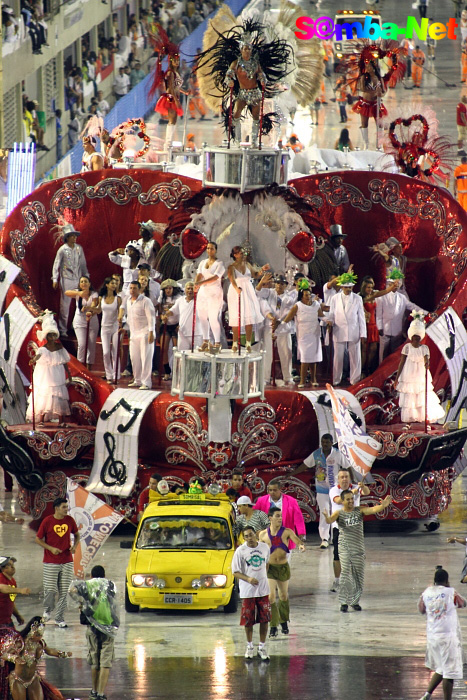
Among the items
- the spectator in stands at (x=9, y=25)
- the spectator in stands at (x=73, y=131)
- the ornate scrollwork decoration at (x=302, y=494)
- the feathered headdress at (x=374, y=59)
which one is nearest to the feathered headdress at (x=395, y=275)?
the ornate scrollwork decoration at (x=302, y=494)

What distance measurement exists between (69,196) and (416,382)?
573cm

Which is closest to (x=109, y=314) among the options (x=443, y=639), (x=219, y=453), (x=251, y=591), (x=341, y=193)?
(x=219, y=453)

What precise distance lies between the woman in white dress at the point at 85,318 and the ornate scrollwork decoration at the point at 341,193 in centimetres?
347

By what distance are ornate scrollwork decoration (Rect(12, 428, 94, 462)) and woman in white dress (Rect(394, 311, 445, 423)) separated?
4.04 m

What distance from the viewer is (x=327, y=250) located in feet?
82.3

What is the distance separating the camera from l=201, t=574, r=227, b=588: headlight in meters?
19.6

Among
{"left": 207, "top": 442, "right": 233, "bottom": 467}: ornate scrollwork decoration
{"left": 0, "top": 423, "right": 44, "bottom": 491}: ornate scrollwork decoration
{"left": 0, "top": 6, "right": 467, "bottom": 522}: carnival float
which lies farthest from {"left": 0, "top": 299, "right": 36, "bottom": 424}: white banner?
{"left": 207, "top": 442, "right": 233, "bottom": 467}: ornate scrollwork decoration

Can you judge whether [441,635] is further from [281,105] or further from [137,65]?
[137,65]

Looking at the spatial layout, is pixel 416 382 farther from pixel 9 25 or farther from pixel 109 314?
pixel 9 25

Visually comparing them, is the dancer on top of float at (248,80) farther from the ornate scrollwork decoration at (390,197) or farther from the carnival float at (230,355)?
the ornate scrollwork decoration at (390,197)

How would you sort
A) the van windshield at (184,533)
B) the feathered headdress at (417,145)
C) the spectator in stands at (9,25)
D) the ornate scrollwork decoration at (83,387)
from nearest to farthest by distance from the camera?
the van windshield at (184,533)
the ornate scrollwork decoration at (83,387)
the feathered headdress at (417,145)
the spectator in stands at (9,25)

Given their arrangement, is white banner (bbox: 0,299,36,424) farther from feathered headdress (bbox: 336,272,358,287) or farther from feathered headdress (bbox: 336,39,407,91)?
feathered headdress (bbox: 336,39,407,91)

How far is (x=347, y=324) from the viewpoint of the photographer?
23.9m

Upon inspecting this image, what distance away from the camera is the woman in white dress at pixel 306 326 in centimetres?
2372
